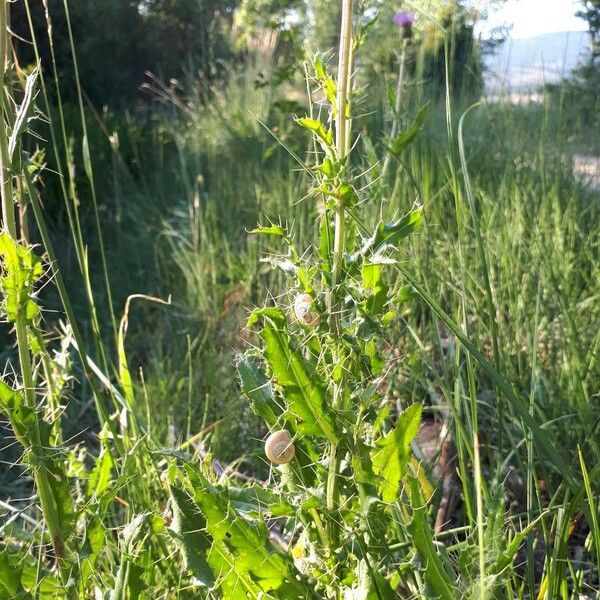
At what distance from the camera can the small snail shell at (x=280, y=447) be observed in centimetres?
71

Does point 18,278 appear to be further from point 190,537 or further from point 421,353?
point 421,353

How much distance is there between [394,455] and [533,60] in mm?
2208

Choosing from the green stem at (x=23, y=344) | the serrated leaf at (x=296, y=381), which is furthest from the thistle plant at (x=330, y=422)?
the green stem at (x=23, y=344)

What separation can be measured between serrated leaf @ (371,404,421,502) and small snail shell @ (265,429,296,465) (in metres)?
0.08

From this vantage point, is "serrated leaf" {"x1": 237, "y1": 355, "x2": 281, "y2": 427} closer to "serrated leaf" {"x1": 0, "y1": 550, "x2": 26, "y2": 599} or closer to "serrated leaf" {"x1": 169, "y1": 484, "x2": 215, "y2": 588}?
"serrated leaf" {"x1": 169, "y1": 484, "x2": 215, "y2": 588}

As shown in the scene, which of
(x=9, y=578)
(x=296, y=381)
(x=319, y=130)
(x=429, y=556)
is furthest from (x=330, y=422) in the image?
(x=9, y=578)

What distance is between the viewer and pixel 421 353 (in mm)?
1112

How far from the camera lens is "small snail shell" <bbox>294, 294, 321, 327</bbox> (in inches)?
26.7

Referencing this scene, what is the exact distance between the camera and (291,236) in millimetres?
705

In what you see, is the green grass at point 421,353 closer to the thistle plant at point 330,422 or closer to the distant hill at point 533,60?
the thistle plant at point 330,422

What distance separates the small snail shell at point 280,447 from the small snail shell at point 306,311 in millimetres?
117

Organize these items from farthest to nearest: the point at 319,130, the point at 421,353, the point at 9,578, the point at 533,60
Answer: the point at 533,60
the point at 421,353
the point at 9,578
the point at 319,130

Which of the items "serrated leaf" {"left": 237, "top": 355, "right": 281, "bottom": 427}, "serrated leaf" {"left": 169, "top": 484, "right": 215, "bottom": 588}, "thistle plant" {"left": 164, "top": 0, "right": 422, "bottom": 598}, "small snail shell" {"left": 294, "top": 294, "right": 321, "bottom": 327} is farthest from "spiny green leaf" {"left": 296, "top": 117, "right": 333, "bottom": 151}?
"serrated leaf" {"left": 169, "top": 484, "right": 215, "bottom": 588}

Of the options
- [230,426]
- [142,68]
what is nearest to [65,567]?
[230,426]
